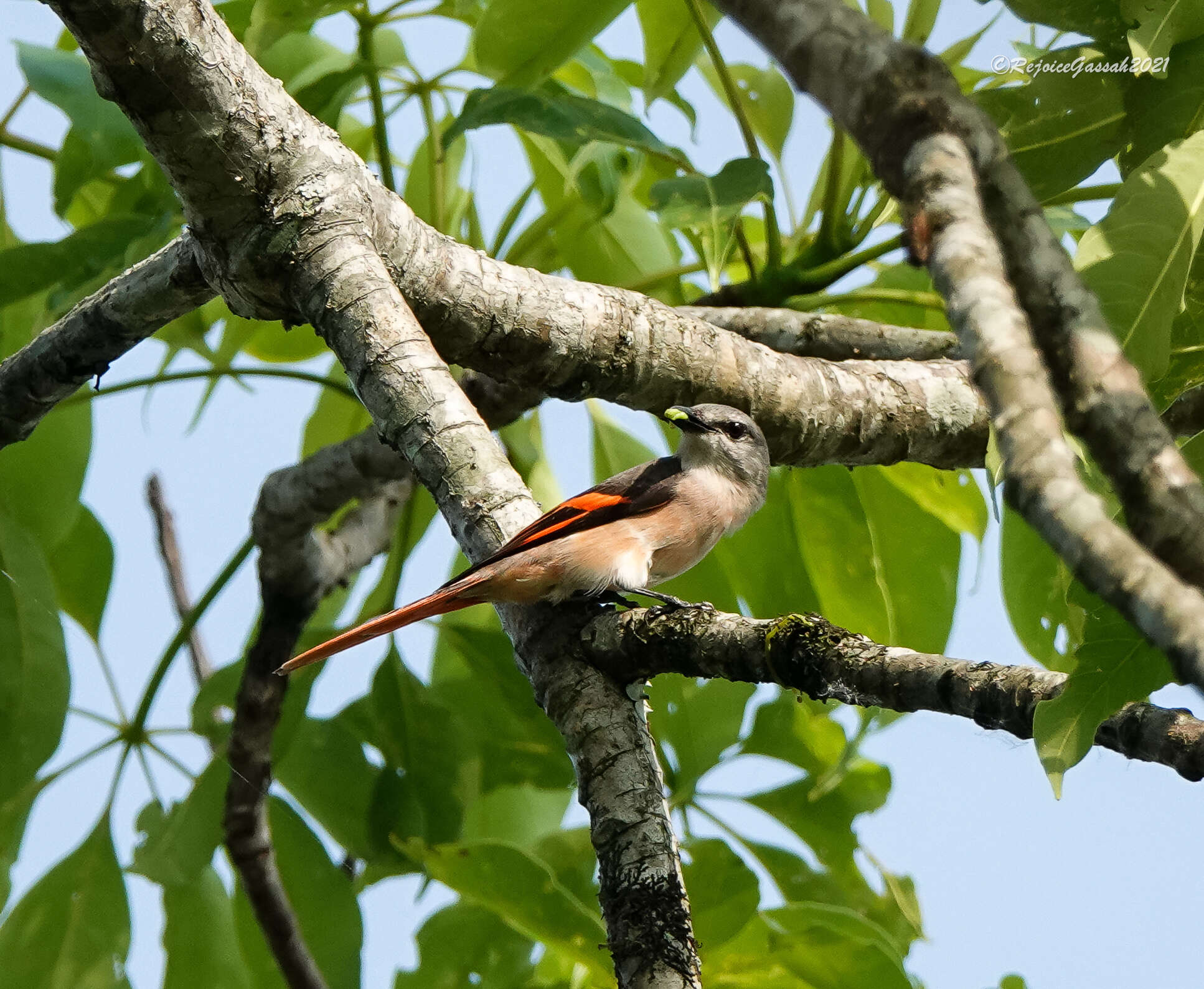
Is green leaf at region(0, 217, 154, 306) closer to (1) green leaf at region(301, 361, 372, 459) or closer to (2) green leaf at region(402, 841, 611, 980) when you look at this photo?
(1) green leaf at region(301, 361, 372, 459)

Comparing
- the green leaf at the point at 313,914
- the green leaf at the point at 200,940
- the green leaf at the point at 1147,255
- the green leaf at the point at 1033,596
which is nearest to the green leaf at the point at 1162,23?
the green leaf at the point at 1147,255

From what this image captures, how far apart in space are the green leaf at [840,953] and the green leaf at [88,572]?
2.54m

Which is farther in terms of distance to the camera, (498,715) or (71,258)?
(498,715)

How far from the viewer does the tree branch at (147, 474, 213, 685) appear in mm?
4809

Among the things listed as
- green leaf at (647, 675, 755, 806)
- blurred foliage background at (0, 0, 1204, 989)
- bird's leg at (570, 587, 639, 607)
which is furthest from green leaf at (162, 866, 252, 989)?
bird's leg at (570, 587, 639, 607)

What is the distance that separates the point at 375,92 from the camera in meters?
3.14

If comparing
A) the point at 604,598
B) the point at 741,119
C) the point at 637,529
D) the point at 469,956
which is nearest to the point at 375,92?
the point at 741,119

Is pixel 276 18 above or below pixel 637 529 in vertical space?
above

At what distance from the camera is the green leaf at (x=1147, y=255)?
1.35m

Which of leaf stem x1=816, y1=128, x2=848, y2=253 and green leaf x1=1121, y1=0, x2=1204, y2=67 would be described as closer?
green leaf x1=1121, y1=0, x2=1204, y2=67

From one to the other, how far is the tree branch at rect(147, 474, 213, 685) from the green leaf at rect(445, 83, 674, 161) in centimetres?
275

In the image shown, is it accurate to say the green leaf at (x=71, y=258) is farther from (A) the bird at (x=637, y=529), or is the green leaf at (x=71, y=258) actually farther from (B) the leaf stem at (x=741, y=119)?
(B) the leaf stem at (x=741, y=119)

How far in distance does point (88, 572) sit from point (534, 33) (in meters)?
2.37

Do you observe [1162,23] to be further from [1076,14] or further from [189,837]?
[189,837]
